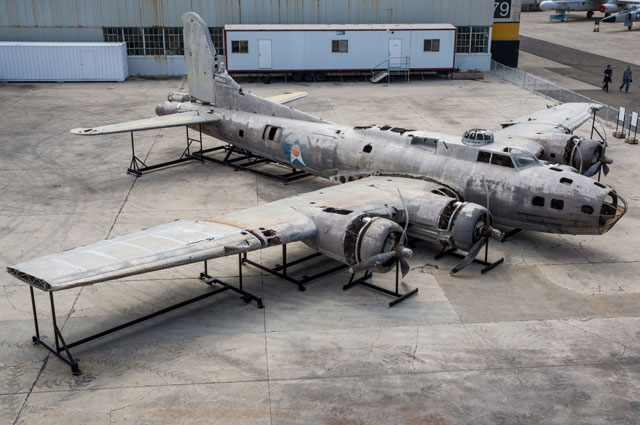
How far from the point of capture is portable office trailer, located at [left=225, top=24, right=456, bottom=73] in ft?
183

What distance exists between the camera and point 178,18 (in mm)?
57750

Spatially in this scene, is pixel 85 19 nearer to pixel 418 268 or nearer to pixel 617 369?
pixel 418 268

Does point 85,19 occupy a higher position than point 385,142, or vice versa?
point 85,19

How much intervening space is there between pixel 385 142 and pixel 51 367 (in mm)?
15646

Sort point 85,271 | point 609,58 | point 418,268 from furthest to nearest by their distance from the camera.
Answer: point 609,58, point 418,268, point 85,271

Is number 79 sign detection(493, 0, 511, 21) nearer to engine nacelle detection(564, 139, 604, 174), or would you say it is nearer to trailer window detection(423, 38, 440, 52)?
trailer window detection(423, 38, 440, 52)

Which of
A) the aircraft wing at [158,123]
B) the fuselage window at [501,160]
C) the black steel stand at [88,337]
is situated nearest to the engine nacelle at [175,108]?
the aircraft wing at [158,123]

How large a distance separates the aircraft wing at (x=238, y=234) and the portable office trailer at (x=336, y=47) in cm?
3313

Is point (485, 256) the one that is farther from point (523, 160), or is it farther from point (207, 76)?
point (207, 76)

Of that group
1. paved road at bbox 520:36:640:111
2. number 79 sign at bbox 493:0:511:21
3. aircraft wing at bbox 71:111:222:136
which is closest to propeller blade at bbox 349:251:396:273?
aircraft wing at bbox 71:111:222:136

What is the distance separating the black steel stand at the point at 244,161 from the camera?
105ft

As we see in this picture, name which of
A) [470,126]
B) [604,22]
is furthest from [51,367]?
[604,22]

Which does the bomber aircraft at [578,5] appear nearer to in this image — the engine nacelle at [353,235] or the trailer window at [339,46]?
the trailer window at [339,46]

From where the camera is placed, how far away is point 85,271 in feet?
53.0
